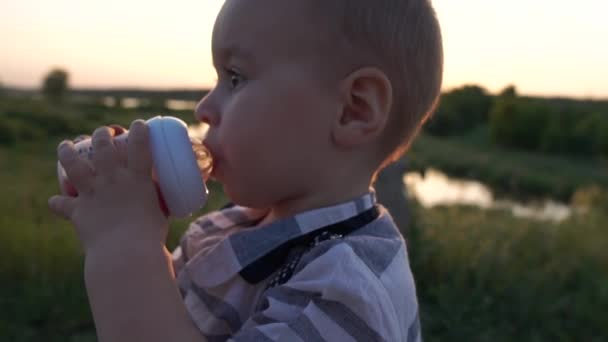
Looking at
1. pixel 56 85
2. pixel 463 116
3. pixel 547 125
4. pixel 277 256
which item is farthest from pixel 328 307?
pixel 56 85

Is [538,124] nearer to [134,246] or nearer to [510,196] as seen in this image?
[510,196]

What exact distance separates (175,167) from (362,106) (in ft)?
1.11

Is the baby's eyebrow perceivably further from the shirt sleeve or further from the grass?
the grass

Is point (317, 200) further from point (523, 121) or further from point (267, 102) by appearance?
point (523, 121)

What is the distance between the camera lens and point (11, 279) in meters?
2.83

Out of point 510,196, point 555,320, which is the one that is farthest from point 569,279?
point 510,196

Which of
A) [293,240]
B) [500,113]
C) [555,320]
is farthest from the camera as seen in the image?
[500,113]

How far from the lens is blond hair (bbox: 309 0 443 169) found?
44.8 inches

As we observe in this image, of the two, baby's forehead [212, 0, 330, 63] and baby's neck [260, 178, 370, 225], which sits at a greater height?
baby's forehead [212, 0, 330, 63]

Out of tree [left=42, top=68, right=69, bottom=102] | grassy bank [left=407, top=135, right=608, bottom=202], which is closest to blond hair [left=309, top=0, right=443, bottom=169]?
→ grassy bank [left=407, top=135, right=608, bottom=202]

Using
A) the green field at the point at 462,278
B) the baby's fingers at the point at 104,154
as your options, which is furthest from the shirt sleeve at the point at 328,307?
the green field at the point at 462,278

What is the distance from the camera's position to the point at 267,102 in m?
1.12

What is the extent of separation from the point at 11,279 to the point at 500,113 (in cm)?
1823

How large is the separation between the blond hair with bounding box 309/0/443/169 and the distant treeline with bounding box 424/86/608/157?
57.9 ft
